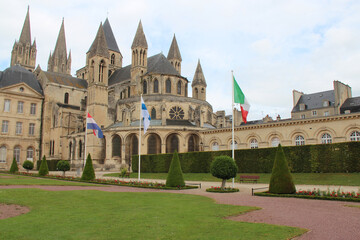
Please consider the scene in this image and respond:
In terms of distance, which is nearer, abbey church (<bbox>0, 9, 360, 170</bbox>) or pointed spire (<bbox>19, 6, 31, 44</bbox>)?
abbey church (<bbox>0, 9, 360, 170</bbox>)

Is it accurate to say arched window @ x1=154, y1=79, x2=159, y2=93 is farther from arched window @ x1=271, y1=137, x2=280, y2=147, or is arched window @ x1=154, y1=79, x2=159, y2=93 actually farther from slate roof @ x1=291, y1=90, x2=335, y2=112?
slate roof @ x1=291, y1=90, x2=335, y2=112

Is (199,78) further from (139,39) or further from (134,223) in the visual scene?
(134,223)

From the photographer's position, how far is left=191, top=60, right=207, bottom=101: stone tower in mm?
59688

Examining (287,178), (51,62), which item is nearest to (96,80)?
(51,62)

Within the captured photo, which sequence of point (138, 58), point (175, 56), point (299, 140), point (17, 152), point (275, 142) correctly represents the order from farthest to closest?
point (175, 56) < point (138, 58) < point (17, 152) < point (275, 142) < point (299, 140)

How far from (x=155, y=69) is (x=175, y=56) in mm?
10880

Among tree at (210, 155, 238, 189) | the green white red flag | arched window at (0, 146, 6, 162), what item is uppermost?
the green white red flag

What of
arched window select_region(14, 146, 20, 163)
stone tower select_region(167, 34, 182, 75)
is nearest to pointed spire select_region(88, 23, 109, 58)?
stone tower select_region(167, 34, 182, 75)

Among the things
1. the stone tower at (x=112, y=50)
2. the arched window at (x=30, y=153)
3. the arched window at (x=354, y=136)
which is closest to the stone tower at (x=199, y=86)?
the stone tower at (x=112, y=50)

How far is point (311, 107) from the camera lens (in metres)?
56.5

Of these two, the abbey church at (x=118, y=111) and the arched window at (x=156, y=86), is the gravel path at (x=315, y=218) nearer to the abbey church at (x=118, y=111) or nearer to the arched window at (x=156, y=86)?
the abbey church at (x=118, y=111)

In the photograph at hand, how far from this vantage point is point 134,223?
326 inches

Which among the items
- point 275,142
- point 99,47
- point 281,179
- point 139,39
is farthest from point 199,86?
point 281,179

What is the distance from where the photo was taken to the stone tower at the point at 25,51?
75.8m
